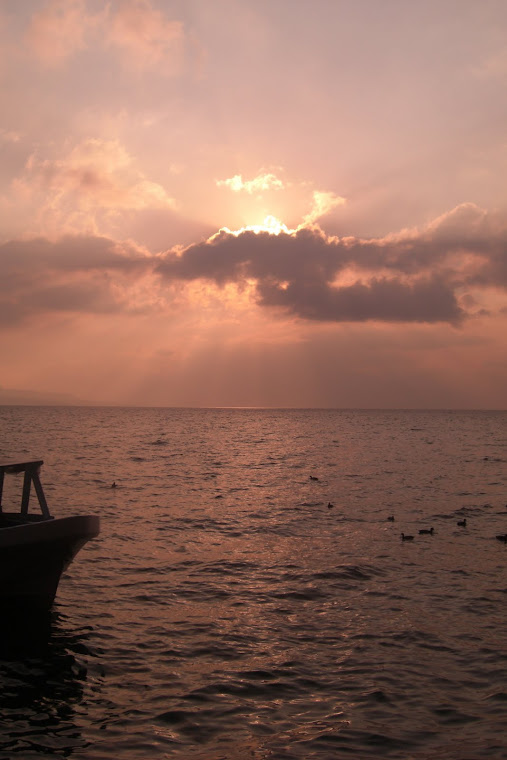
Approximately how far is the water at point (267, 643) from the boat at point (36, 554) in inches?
31.8

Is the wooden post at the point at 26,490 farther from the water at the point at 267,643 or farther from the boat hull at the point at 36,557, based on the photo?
the water at the point at 267,643

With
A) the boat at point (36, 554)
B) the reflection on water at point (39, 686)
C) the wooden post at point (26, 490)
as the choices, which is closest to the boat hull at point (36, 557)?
the boat at point (36, 554)

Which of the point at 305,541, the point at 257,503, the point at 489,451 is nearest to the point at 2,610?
the point at 305,541

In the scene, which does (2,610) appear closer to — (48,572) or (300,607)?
(48,572)

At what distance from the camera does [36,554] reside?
13266 mm

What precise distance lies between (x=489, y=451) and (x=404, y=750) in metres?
68.7

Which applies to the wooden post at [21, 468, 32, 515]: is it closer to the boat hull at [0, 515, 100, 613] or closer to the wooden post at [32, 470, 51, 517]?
the wooden post at [32, 470, 51, 517]

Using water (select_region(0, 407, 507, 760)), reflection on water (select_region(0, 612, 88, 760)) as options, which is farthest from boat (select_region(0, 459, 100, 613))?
water (select_region(0, 407, 507, 760))

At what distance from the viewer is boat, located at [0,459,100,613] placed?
504 inches

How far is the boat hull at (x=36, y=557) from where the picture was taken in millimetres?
12797

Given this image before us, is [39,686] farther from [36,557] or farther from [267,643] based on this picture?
[267,643]

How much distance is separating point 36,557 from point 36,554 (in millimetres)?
117

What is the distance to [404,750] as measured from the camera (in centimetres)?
860

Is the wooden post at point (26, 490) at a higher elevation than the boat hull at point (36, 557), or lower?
higher
